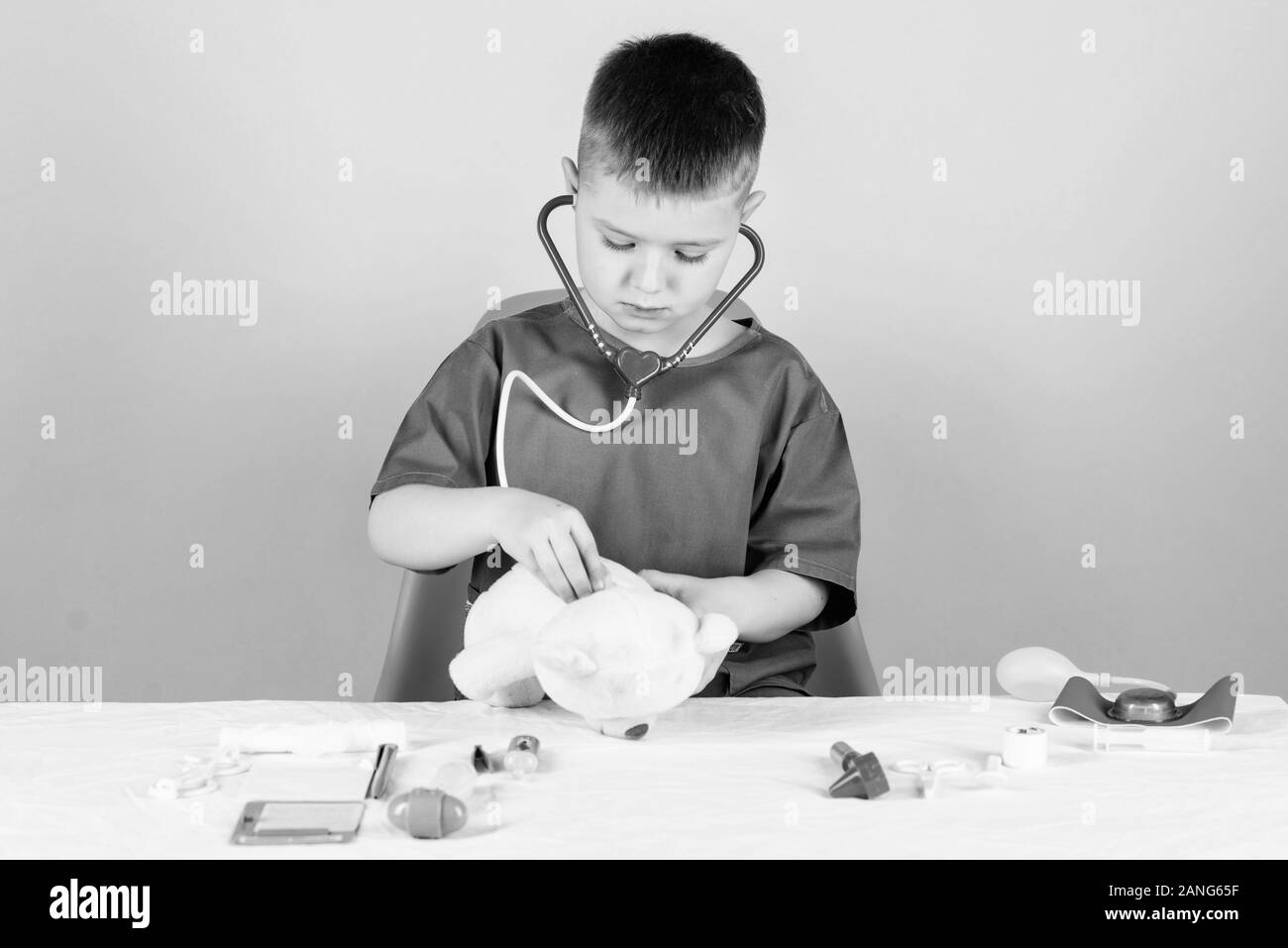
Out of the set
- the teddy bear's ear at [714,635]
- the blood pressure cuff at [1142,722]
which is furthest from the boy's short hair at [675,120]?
the blood pressure cuff at [1142,722]

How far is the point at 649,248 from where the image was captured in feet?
3.57

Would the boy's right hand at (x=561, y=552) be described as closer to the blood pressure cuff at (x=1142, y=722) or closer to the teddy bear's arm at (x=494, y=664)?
the teddy bear's arm at (x=494, y=664)

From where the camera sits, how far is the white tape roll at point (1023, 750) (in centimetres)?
83

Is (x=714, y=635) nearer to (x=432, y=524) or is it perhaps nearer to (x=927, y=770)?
(x=927, y=770)

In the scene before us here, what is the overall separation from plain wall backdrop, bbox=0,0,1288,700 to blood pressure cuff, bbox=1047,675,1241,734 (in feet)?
2.50

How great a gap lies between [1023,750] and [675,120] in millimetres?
561

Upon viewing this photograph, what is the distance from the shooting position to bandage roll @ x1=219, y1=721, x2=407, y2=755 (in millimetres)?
848

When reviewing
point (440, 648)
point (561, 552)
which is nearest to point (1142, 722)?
point (561, 552)
